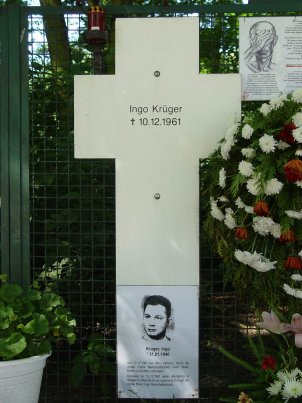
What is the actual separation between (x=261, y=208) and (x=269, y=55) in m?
1.26

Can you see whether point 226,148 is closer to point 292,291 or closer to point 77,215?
point 292,291

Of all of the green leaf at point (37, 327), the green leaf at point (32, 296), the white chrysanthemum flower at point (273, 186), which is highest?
the white chrysanthemum flower at point (273, 186)

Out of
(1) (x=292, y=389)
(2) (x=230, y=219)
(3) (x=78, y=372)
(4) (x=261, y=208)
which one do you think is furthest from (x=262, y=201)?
(3) (x=78, y=372)

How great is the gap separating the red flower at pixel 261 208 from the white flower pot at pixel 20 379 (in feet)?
4.95

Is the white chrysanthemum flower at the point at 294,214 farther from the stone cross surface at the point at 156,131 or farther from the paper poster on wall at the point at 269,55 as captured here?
the paper poster on wall at the point at 269,55

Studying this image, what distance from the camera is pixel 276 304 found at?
12.9ft

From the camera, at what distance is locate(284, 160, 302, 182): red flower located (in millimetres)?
3531

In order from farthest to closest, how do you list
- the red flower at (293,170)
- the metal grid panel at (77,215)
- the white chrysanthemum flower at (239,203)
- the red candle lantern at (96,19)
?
the metal grid panel at (77,215) < the red candle lantern at (96,19) < the white chrysanthemum flower at (239,203) < the red flower at (293,170)

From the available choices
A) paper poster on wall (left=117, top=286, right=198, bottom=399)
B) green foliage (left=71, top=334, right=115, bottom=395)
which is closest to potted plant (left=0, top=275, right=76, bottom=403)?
green foliage (left=71, top=334, right=115, bottom=395)

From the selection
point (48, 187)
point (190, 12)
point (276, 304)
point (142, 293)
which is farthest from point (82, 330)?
point (190, 12)

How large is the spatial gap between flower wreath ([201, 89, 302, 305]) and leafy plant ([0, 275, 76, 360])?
1.06 metres

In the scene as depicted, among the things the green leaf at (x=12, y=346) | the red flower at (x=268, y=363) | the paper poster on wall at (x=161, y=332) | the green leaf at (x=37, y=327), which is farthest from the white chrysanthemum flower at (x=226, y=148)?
the green leaf at (x=12, y=346)

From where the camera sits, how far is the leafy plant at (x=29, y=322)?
367 centimetres

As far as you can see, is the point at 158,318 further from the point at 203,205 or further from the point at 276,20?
the point at 276,20
